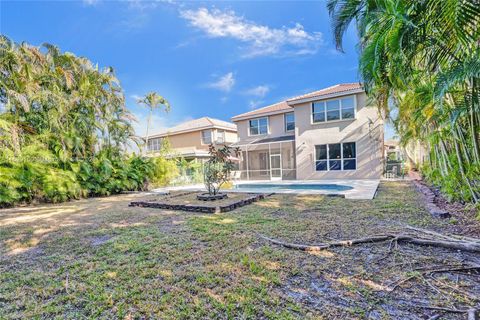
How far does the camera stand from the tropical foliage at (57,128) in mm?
9953

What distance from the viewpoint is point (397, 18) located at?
3.37 meters

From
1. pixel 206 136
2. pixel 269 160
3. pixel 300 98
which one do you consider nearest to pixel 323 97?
pixel 300 98

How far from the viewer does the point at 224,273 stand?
3.30 metres

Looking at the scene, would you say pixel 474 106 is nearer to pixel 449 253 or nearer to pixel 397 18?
pixel 397 18

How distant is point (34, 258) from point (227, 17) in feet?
41.3

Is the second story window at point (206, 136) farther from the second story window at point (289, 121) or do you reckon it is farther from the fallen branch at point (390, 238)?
the fallen branch at point (390, 238)

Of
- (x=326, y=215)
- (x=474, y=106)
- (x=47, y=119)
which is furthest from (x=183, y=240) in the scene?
(x=47, y=119)

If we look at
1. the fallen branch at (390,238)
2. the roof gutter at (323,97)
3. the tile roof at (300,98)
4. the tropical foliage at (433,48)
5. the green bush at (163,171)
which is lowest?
A: the fallen branch at (390,238)

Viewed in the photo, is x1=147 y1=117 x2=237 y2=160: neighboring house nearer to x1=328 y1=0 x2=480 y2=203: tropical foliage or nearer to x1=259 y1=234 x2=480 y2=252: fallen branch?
x1=328 y1=0 x2=480 y2=203: tropical foliage

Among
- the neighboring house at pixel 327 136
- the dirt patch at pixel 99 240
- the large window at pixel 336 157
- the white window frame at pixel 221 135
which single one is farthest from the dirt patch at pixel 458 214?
the white window frame at pixel 221 135

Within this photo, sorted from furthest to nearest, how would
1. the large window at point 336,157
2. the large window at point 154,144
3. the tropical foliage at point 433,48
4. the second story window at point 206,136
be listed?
1. the large window at point 154,144
2. the second story window at point 206,136
3. the large window at point 336,157
4. the tropical foliage at point 433,48

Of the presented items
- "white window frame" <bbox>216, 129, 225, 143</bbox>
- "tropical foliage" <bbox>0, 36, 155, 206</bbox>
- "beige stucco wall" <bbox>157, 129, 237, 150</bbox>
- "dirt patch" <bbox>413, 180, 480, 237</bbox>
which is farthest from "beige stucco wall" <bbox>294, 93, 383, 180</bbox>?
"tropical foliage" <bbox>0, 36, 155, 206</bbox>

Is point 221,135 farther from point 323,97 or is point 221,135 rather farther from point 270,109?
point 323,97

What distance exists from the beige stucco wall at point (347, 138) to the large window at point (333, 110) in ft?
0.99
